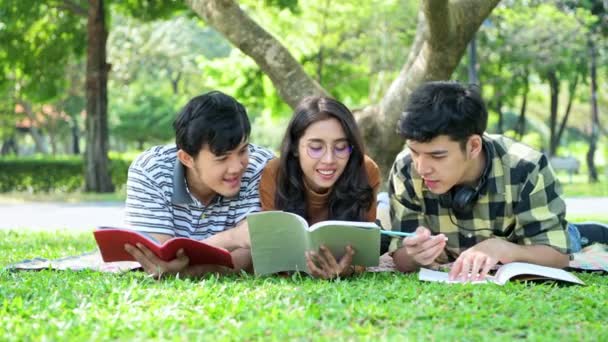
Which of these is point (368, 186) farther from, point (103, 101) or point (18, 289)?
point (103, 101)

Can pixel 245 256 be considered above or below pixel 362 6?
below

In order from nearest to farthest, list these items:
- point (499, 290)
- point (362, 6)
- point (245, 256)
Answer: point (499, 290) → point (245, 256) → point (362, 6)

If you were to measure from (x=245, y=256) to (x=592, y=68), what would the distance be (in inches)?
910

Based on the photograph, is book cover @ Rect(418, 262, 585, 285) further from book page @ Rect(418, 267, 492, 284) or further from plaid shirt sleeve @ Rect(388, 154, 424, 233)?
plaid shirt sleeve @ Rect(388, 154, 424, 233)

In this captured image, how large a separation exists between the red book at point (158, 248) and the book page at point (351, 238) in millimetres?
523

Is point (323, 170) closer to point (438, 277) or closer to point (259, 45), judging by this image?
point (438, 277)

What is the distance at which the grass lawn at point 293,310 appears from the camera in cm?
315

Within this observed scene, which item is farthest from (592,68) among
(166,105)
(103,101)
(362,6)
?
(166,105)

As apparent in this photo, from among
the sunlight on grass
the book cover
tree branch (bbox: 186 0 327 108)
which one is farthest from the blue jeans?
the sunlight on grass

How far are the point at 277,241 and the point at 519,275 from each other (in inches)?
47.9

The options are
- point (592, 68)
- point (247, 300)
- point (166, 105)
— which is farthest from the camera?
point (166, 105)

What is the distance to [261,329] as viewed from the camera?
10.3ft

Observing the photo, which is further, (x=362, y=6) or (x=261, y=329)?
(x=362, y=6)

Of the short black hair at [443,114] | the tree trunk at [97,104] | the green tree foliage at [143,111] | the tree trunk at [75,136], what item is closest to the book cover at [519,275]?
the short black hair at [443,114]
